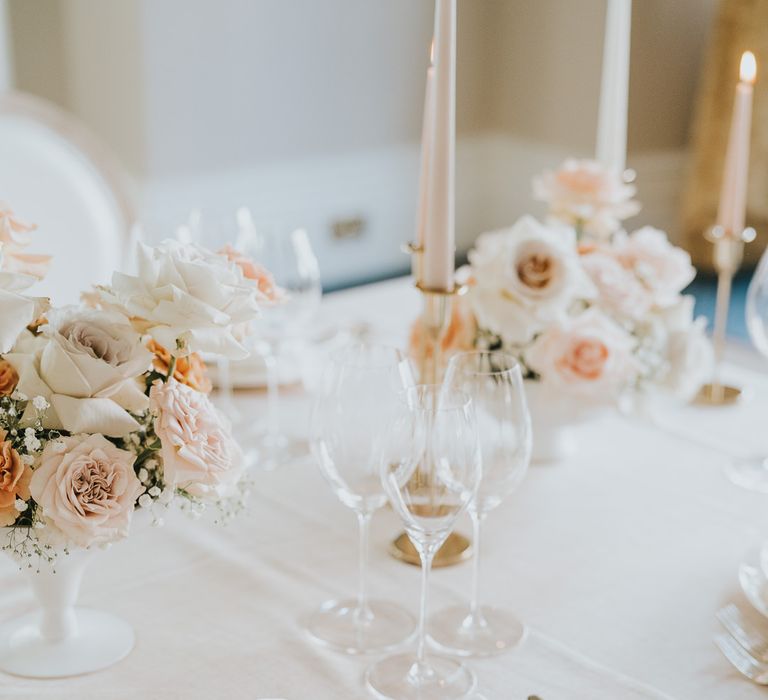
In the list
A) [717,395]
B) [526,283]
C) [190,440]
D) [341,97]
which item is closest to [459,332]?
[526,283]

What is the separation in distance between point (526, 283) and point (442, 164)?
249 millimetres

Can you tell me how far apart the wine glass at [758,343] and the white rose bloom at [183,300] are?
748mm

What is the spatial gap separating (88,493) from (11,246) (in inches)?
10.0

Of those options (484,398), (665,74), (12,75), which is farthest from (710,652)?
(12,75)

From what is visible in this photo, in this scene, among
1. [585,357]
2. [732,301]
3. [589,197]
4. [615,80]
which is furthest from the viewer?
[732,301]

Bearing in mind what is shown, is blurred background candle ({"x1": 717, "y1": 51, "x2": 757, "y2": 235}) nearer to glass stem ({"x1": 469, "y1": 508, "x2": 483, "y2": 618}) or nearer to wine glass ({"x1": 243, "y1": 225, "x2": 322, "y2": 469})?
wine glass ({"x1": 243, "y1": 225, "x2": 322, "y2": 469})

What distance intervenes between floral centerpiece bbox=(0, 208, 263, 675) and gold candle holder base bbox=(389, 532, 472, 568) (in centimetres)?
31

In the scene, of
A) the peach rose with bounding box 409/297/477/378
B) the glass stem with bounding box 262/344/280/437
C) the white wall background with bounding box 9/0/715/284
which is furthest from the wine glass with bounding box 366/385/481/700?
the white wall background with bounding box 9/0/715/284

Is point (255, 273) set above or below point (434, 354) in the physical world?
above

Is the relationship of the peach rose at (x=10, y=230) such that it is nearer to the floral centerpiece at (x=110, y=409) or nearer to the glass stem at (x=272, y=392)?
the floral centerpiece at (x=110, y=409)

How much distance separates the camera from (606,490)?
52.5 inches

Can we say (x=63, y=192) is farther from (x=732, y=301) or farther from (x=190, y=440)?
(x=732, y=301)

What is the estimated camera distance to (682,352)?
1.42 m

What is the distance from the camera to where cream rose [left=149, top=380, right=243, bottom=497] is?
0.85m
